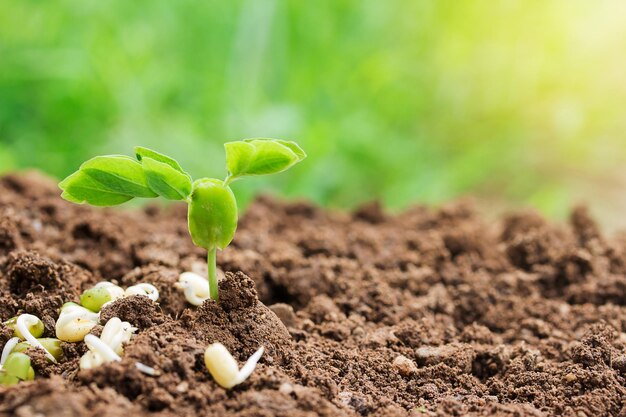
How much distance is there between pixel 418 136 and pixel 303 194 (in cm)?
119

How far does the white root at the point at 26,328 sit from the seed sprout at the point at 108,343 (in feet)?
0.32

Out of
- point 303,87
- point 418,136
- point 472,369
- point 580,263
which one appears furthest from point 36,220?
point 418,136

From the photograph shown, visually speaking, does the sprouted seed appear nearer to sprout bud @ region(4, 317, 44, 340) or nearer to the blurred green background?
sprout bud @ region(4, 317, 44, 340)

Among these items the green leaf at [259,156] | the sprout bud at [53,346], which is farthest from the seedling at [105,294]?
the green leaf at [259,156]

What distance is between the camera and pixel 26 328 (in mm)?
1445

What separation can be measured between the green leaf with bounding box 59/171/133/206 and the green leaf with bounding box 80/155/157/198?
0.01 metres

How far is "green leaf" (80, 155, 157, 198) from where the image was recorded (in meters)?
1.31

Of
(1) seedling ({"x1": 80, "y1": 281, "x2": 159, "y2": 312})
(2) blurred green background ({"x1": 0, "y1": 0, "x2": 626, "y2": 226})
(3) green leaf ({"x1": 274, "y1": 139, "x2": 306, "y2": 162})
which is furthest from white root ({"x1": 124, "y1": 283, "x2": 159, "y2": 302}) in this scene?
(2) blurred green background ({"x1": 0, "y1": 0, "x2": 626, "y2": 226})

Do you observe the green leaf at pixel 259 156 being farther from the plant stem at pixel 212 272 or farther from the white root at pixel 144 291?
the white root at pixel 144 291

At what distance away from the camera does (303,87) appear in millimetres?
4391

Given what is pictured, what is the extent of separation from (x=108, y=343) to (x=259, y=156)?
0.39 meters

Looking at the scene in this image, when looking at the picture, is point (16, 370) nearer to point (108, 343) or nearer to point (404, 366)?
point (108, 343)

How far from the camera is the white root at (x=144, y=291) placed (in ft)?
5.12

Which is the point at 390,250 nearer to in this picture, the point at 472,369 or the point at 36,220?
the point at 472,369
